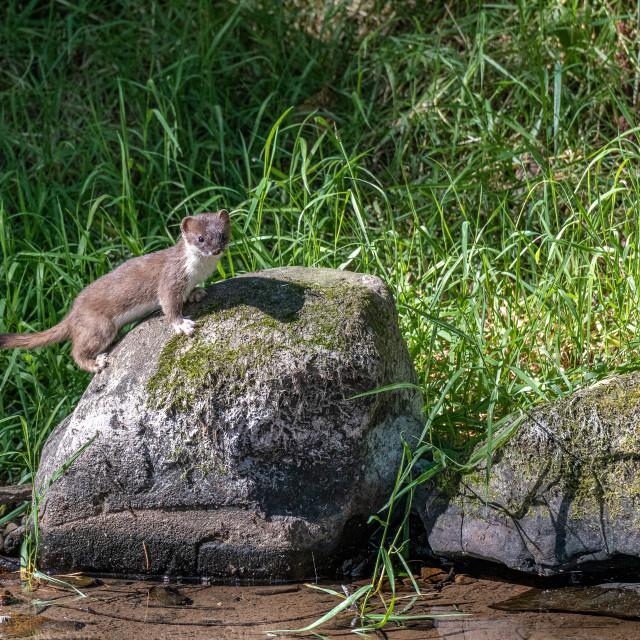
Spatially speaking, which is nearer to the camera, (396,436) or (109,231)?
(396,436)

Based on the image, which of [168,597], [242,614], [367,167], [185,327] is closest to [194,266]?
[185,327]

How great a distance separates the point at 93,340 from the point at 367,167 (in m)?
3.61

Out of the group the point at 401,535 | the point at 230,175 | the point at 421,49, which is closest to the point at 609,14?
the point at 421,49

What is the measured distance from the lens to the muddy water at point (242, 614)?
3.18 metres

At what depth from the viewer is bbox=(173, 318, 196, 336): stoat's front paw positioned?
12.9 feet

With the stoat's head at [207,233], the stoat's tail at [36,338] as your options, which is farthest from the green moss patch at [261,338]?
the stoat's tail at [36,338]

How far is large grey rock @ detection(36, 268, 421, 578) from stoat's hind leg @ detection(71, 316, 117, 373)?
0.45m

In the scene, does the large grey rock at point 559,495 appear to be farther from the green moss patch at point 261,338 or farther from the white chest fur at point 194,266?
the white chest fur at point 194,266

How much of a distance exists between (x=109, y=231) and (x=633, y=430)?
15.3 feet

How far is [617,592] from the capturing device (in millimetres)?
3443

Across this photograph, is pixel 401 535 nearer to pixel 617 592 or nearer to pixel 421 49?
pixel 617 592

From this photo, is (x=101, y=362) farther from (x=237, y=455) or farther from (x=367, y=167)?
(x=367, y=167)

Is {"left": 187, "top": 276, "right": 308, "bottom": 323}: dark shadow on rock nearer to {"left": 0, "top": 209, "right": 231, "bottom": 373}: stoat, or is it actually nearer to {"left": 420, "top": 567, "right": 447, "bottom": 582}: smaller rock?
{"left": 0, "top": 209, "right": 231, "bottom": 373}: stoat

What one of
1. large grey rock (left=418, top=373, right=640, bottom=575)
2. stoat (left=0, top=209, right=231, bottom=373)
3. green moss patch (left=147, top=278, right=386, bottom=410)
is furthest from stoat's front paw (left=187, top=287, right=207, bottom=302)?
large grey rock (left=418, top=373, right=640, bottom=575)
